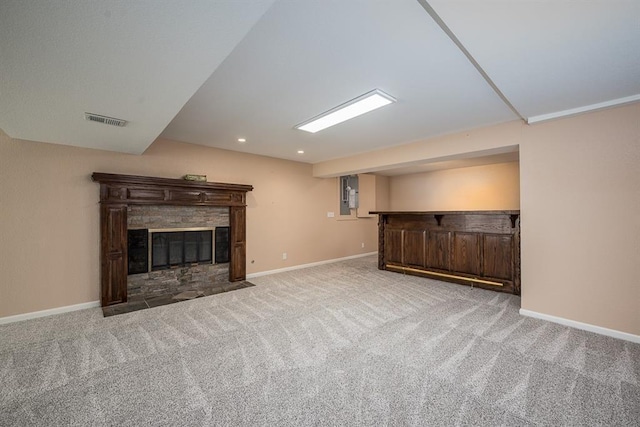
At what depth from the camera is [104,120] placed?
260cm

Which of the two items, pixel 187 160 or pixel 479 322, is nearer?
pixel 479 322

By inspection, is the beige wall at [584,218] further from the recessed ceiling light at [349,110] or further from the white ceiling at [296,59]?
the recessed ceiling light at [349,110]

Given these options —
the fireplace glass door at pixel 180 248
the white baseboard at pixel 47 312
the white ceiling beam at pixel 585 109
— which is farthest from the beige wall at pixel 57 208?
the white ceiling beam at pixel 585 109

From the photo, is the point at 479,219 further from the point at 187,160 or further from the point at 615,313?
the point at 187,160

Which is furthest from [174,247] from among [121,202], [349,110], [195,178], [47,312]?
[349,110]

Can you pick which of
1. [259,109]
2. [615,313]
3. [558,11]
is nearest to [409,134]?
[259,109]

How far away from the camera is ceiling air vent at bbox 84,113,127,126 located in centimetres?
248

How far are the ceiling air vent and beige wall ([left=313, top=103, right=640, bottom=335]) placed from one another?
456 centimetres

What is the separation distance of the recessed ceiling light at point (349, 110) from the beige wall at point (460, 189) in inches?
204

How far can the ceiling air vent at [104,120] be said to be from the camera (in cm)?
248

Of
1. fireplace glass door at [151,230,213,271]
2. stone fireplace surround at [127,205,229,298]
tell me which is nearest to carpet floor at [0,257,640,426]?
stone fireplace surround at [127,205,229,298]

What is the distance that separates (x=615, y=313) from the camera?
268 cm

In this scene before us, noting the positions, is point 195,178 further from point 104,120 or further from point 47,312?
point 47,312

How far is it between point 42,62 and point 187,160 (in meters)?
3.02
